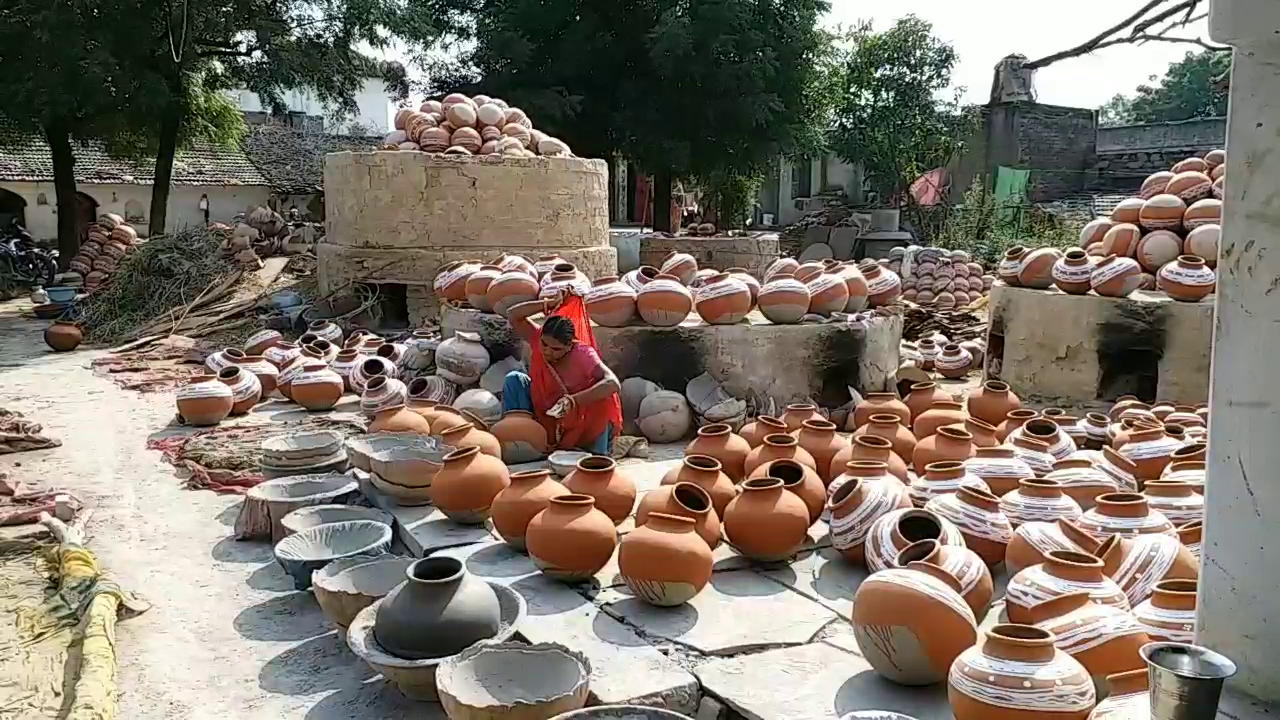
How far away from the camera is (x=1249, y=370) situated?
5.90 feet

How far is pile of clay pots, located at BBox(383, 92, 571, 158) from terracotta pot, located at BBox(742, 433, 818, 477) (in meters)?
6.13

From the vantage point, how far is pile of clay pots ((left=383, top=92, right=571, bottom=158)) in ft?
30.8

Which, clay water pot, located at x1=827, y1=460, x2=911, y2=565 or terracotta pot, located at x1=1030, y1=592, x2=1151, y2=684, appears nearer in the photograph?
terracotta pot, located at x1=1030, y1=592, x2=1151, y2=684

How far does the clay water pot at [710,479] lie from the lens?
11.7 ft

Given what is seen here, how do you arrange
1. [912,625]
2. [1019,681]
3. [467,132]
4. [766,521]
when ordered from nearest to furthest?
[1019,681] → [912,625] → [766,521] → [467,132]

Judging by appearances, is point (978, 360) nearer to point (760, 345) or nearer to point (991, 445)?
point (760, 345)

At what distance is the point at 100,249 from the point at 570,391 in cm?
1376

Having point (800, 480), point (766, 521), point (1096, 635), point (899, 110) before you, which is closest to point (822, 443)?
point (800, 480)

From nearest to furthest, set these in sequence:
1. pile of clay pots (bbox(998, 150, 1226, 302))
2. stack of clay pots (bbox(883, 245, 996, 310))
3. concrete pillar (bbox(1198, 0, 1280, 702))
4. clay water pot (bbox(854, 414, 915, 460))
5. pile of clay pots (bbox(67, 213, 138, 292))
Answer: concrete pillar (bbox(1198, 0, 1280, 702)), clay water pot (bbox(854, 414, 915, 460)), pile of clay pots (bbox(998, 150, 1226, 302)), stack of clay pots (bbox(883, 245, 996, 310)), pile of clay pots (bbox(67, 213, 138, 292))

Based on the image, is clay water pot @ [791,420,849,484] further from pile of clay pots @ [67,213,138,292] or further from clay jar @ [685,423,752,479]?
pile of clay pots @ [67,213,138,292]

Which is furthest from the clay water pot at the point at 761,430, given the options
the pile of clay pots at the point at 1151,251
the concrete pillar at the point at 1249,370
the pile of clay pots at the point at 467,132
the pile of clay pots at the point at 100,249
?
the pile of clay pots at the point at 100,249

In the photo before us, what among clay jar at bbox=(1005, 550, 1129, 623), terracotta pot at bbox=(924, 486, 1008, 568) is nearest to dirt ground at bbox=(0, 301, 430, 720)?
clay jar at bbox=(1005, 550, 1129, 623)

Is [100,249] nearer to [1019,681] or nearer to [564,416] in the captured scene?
[564,416]

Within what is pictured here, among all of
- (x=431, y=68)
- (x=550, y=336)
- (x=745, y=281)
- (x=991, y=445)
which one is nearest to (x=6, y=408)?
(x=550, y=336)
